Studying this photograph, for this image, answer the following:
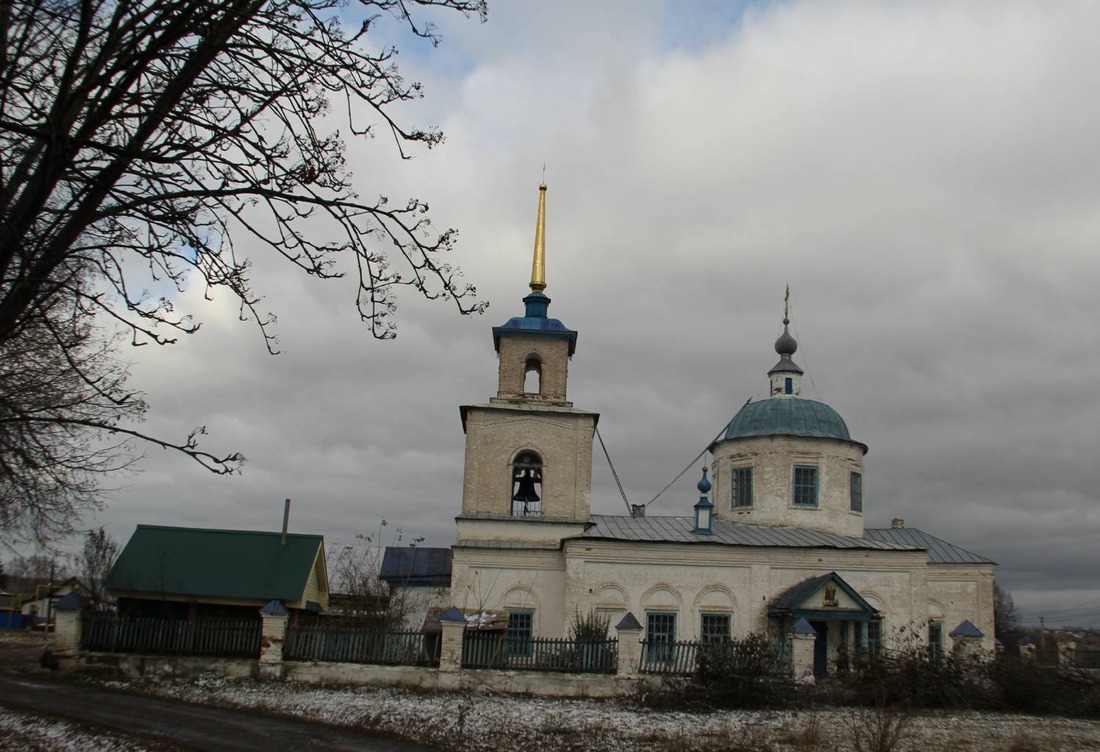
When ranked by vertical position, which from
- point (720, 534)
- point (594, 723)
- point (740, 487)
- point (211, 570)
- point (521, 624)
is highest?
point (740, 487)

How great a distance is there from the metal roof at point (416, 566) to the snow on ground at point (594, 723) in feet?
35.8

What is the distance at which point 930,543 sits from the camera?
28438mm

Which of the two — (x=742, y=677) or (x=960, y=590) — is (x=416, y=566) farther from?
(x=960, y=590)

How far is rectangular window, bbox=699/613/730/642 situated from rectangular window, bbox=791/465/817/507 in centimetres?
544

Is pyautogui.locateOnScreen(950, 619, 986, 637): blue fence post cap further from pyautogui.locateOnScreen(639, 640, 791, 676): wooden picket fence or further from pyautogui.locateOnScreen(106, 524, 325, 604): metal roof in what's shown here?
pyautogui.locateOnScreen(106, 524, 325, 604): metal roof

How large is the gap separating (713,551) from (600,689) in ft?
22.0

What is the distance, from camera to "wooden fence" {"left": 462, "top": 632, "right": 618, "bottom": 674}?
60.8 feet

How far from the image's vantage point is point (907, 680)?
1812 cm

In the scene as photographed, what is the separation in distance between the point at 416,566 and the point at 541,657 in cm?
1198

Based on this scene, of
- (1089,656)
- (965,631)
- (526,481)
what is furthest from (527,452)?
(1089,656)

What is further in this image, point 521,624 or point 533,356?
point 533,356

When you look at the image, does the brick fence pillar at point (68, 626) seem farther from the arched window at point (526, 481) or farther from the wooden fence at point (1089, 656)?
the wooden fence at point (1089, 656)

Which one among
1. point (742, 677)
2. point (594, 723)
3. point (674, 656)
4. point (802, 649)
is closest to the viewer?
point (594, 723)

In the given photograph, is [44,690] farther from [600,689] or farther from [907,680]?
[907,680]
